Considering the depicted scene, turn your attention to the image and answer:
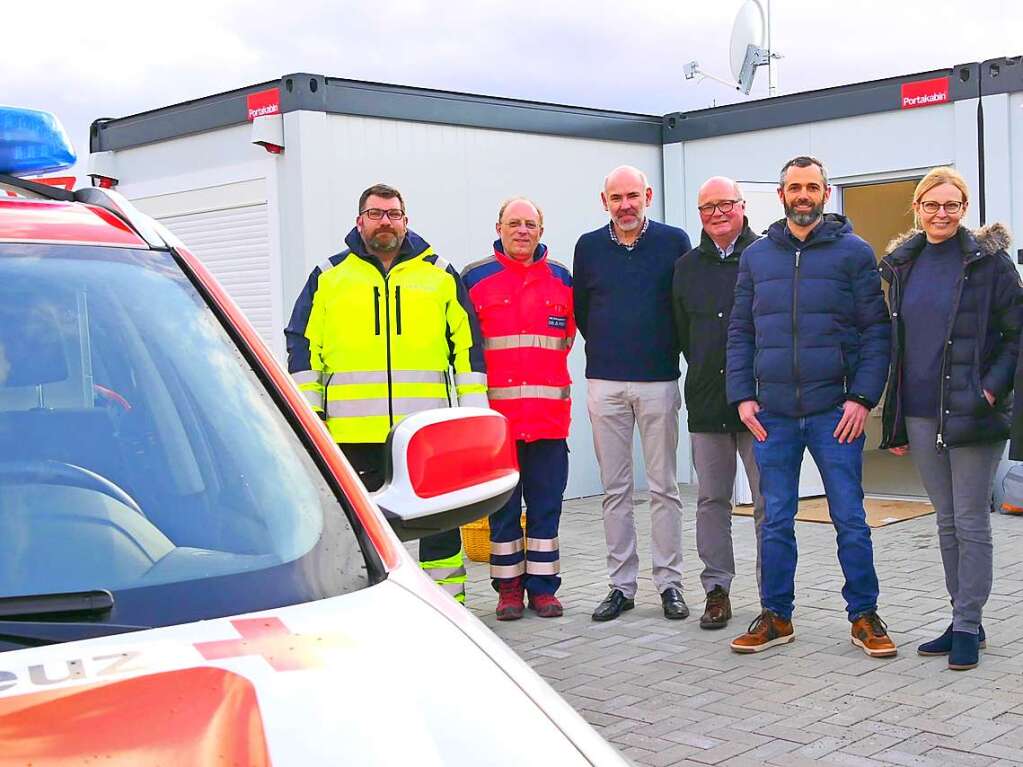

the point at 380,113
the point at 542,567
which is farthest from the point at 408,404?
the point at 380,113

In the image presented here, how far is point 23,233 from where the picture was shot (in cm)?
213

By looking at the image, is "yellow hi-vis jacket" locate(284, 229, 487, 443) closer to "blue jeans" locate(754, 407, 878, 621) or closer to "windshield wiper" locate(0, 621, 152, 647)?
"blue jeans" locate(754, 407, 878, 621)

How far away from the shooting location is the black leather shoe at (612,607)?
6.86 m

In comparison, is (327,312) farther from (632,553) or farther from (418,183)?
(418,183)

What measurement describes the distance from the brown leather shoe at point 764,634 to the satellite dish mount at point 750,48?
29.9ft

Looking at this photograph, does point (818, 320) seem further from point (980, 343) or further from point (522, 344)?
point (522, 344)

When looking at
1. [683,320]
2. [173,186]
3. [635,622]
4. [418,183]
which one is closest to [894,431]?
[683,320]

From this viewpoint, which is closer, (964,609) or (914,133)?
(964,609)

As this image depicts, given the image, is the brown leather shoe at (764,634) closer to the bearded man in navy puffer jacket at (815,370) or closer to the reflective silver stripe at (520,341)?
the bearded man in navy puffer jacket at (815,370)

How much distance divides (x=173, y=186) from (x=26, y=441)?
9245 millimetres

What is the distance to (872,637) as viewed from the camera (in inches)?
233

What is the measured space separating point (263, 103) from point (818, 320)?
546 cm

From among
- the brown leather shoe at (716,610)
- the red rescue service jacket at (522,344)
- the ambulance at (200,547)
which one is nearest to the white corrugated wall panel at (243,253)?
the red rescue service jacket at (522,344)

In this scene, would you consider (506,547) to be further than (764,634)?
Yes
